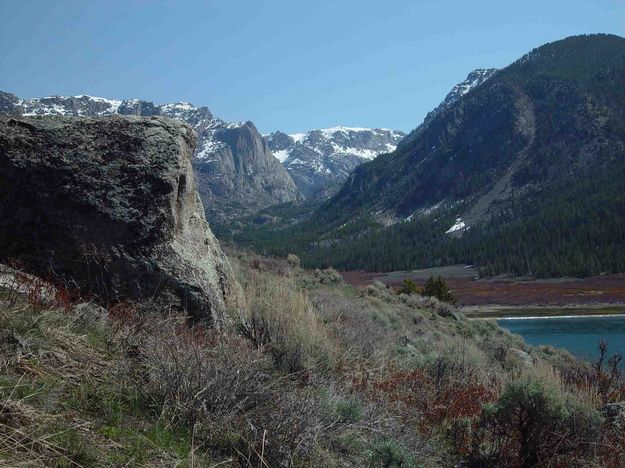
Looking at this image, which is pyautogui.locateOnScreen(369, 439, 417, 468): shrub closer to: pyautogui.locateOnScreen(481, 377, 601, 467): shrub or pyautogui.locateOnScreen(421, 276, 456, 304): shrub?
pyautogui.locateOnScreen(481, 377, 601, 467): shrub

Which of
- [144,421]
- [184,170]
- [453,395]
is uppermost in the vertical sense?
[184,170]

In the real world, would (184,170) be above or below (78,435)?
above

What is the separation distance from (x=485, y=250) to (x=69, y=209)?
117 meters

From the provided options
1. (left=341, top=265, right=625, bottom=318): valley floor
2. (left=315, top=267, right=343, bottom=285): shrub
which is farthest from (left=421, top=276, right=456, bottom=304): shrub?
(left=315, top=267, right=343, bottom=285): shrub

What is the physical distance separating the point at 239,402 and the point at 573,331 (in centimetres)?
4371

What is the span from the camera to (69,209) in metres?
5.37

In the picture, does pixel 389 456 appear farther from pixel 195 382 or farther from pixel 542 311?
pixel 542 311

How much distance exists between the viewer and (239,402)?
3.57m

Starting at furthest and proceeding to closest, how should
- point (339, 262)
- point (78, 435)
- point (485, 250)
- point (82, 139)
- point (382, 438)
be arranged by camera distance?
point (339, 262) < point (485, 250) < point (82, 139) < point (382, 438) < point (78, 435)

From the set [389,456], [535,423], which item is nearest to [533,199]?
[535,423]

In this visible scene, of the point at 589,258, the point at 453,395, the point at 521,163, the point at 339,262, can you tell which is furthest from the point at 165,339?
the point at 521,163

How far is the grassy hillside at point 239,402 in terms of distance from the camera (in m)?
2.95

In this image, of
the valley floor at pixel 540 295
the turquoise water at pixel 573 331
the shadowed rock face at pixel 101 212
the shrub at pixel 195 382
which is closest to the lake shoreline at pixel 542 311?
the valley floor at pixel 540 295

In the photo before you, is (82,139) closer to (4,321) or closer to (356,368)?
(4,321)
